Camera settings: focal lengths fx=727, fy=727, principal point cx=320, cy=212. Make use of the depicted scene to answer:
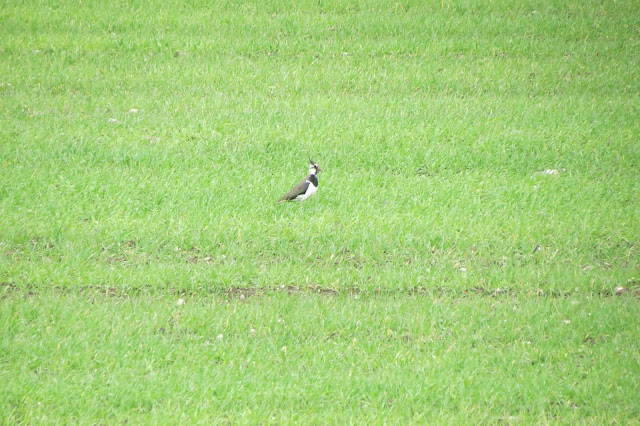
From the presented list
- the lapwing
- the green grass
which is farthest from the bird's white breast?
the green grass

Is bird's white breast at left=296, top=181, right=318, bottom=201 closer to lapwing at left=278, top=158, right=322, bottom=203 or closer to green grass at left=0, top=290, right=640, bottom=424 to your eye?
lapwing at left=278, top=158, right=322, bottom=203

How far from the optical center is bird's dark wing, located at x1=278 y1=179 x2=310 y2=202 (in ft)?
31.1

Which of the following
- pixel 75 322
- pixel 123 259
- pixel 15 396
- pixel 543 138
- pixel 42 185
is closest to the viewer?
pixel 15 396

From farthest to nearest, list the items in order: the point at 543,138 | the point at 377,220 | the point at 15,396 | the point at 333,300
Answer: the point at 543,138, the point at 377,220, the point at 333,300, the point at 15,396

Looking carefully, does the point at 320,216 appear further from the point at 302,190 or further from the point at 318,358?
the point at 318,358

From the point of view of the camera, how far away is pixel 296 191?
947 centimetres

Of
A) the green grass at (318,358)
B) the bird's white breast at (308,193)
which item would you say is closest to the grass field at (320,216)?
the green grass at (318,358)

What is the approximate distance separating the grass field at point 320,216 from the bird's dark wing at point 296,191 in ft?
1.05

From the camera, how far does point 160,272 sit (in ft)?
26.0

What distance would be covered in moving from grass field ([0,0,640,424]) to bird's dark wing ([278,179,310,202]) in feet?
1.05

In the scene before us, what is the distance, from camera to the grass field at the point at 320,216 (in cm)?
613

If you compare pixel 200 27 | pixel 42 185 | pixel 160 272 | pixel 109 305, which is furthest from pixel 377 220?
pixel 200 27

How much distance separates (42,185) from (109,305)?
138 inches

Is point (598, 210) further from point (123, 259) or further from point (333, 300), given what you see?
point (123, 259)
